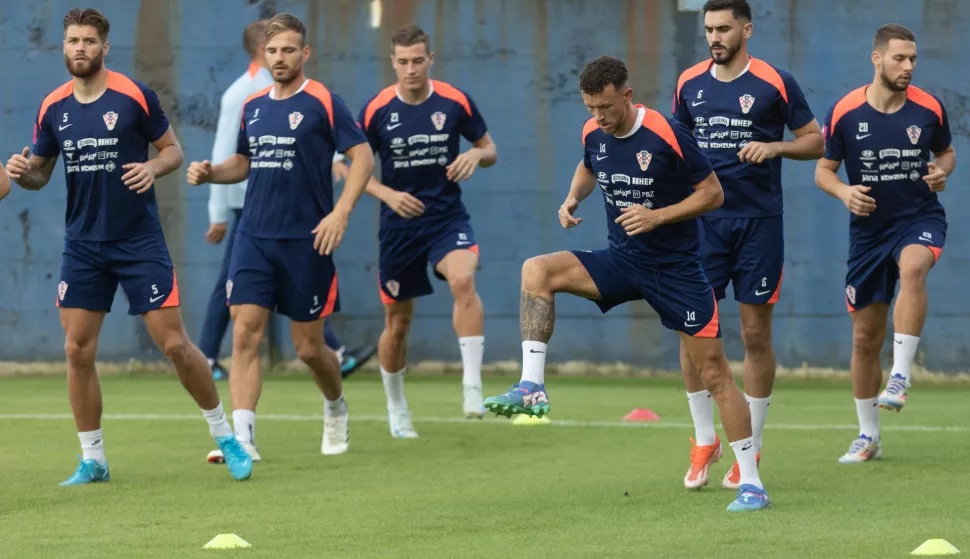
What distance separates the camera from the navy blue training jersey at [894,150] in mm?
8453

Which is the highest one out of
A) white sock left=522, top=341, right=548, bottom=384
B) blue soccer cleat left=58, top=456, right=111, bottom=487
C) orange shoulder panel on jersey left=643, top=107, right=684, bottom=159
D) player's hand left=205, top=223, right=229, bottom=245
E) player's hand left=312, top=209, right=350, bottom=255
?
orange shoulder panel on jersey left=643, top=107, right=684, bottom=159

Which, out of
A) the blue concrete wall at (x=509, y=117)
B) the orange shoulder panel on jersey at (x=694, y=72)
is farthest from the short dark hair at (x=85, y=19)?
the blue concrete wall at (x=509, y=117)

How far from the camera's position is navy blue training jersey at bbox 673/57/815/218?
26.3 ft

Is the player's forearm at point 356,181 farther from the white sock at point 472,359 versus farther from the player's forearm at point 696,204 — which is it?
the player's forearm at point 696,204

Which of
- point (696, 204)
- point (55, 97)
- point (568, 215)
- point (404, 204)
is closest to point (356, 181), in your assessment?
point (404, 204)

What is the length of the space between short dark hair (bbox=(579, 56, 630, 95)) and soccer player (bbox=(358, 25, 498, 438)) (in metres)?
3.22

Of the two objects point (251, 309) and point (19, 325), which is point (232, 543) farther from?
point (19, 325)

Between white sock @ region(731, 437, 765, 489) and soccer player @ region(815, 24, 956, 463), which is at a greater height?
soccer player @ region(815, 24, 956, 463)

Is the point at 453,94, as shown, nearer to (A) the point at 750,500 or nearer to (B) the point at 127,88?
(B) the point at 127,88

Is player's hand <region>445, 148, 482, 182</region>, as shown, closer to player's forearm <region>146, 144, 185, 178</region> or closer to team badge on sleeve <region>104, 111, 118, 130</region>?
player's forearm <region>146, 144, 185, 178</region>

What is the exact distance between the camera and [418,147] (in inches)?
389

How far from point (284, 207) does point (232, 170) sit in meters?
0.37

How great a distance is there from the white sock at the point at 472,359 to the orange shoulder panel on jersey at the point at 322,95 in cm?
182

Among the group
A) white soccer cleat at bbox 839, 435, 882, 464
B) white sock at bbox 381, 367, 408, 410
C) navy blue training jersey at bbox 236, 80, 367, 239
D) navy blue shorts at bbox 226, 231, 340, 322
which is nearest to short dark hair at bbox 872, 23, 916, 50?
white soccer cleat at bbox 839, 435, 882, 464
